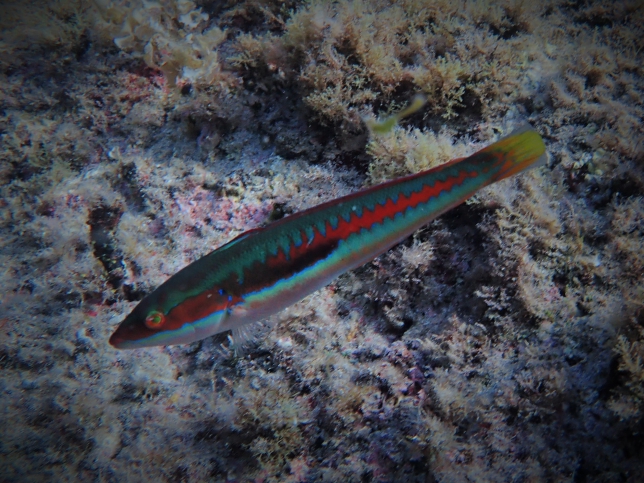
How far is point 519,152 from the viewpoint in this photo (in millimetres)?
2162

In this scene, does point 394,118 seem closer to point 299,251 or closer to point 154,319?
point 299,251

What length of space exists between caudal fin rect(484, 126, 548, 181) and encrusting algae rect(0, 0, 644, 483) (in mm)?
495

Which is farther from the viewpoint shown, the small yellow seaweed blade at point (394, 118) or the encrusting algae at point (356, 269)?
the small yellow seaweed blade at point (394, 118)

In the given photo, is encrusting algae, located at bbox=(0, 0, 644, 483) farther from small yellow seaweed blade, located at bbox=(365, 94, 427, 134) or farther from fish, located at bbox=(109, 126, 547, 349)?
fish, located at bbox=(109, 126, 547, 349)

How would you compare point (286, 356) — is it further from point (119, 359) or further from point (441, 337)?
point (119, 359)

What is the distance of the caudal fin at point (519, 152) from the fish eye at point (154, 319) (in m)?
2.26

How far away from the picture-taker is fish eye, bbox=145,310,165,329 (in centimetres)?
197

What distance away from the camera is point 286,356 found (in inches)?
106

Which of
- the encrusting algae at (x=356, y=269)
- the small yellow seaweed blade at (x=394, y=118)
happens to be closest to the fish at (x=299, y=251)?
the encrusting algae at (x=356, y=269)

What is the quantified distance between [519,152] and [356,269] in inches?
58.6

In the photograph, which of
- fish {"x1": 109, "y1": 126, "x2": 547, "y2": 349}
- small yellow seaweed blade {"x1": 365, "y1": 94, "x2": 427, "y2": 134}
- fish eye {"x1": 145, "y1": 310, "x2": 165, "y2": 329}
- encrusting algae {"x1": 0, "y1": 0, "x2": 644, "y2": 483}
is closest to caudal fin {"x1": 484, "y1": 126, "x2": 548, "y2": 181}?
fish {"x1": 109, "y1": 126, "x2": 547, "y2": 349}

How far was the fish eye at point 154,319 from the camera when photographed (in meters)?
1.97

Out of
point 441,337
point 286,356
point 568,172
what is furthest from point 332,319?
point 568,172

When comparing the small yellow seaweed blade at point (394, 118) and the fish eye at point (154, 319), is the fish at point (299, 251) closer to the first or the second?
the fish eye at point (154, 319)
